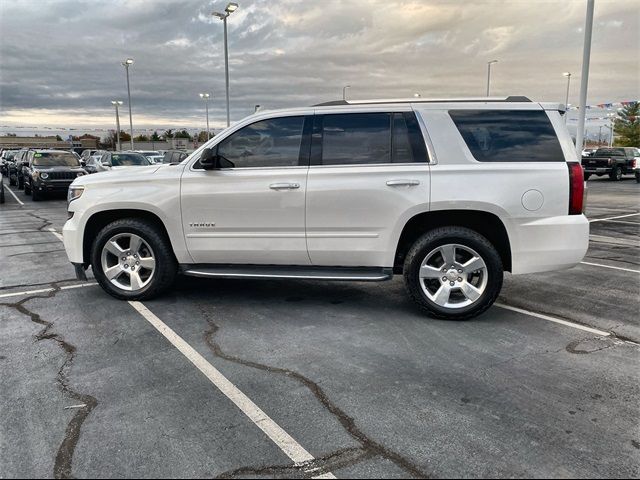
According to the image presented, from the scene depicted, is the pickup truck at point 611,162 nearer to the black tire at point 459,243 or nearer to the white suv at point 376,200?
the white suv at point 376,200

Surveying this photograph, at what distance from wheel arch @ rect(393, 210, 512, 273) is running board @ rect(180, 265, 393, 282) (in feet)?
1.09

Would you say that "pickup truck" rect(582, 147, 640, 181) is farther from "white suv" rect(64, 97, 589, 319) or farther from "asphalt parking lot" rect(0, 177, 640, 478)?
"white suv" rect(64, 97, 589, 319)

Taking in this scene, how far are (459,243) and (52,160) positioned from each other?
18528 mm

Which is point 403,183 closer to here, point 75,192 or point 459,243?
point 459,243

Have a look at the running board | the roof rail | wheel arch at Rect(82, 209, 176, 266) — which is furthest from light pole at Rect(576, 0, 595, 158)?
wheel arch at Rect(82, 209, 176, 266)

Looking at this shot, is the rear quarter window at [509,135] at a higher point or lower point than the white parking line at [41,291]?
higher

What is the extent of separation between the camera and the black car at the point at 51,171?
18109 millimetres

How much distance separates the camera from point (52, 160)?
19391 mm

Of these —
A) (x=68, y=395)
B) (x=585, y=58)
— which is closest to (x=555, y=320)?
(x=68, y=395)

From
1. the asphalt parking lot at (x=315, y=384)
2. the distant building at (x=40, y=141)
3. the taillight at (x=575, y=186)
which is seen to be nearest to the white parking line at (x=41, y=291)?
the asphalt parking lot at (x=315, y=384)

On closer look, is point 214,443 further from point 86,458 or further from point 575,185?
point 575,185

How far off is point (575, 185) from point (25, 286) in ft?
20.3

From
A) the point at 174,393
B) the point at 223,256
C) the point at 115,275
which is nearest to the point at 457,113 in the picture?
the point at 223,256

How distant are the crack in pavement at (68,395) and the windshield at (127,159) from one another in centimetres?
1564
